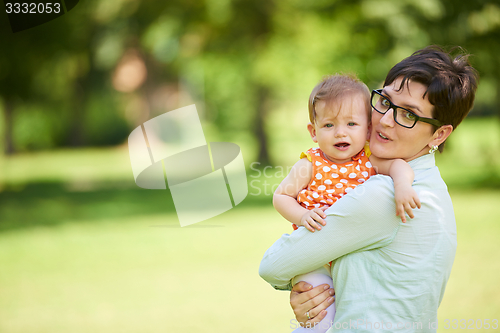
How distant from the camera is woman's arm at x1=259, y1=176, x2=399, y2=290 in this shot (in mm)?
1646

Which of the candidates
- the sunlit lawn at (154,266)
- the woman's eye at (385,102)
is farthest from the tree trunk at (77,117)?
the woman's eye at (385,102)

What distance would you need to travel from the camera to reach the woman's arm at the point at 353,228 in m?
1.65

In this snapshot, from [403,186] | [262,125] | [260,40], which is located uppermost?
[260,40]

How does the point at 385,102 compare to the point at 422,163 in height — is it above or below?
above

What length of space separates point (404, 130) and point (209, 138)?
66.6 ft

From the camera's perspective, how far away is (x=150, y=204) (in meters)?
12.3

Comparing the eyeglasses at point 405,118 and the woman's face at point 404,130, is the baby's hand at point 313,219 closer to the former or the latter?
the woman's face at point 404,130

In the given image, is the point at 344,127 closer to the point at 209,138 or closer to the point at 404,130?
the point at 404,130

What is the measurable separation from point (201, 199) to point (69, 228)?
3.28m

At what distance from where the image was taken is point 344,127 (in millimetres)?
1937

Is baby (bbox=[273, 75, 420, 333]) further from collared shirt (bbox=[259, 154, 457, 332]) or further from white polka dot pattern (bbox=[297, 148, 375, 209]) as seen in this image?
collared shirt (bbox=[259, 154, 457, 332])

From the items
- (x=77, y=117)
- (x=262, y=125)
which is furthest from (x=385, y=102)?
(x=77, y=117)

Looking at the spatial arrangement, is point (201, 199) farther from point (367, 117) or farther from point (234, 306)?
point (367, 117)

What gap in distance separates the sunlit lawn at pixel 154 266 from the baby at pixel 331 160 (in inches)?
135
